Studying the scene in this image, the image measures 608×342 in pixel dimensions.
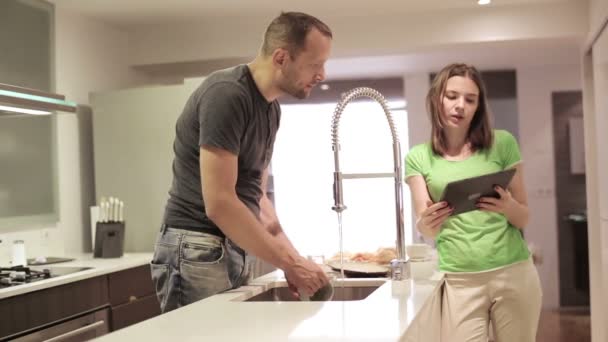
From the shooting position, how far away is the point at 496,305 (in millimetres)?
2006

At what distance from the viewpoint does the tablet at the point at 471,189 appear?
1793 mm

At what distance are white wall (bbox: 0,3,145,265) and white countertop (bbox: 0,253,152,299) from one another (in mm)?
173

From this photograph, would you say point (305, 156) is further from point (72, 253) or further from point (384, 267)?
point (384, 267)

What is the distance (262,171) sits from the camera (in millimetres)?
1916

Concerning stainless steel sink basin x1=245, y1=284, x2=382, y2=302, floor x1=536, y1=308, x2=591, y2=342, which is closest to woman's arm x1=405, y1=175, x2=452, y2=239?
stainless steel sink basin x1=245, y1=284, x2=382, y2=302

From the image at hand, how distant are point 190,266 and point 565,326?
4700 millimetres

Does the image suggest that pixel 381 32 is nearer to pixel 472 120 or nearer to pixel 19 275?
pixel 472 120

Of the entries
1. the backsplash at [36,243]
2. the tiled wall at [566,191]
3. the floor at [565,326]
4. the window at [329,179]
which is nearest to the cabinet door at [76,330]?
the backsplash at [36,243]

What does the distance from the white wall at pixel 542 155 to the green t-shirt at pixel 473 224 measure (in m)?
4.71

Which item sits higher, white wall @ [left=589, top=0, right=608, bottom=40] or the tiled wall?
white wall @ [left=589, top=0, right=608, bottom=40]

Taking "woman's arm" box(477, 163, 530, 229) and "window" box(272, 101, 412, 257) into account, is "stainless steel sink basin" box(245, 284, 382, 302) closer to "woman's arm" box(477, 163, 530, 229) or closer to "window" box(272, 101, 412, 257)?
"woman's arm" box(477, 163, 530, 229)

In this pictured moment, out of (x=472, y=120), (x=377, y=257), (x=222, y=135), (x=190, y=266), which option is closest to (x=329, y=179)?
(x=377, y=257)

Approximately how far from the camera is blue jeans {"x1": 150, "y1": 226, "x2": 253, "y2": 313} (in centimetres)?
175

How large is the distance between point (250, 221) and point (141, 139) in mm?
2541
